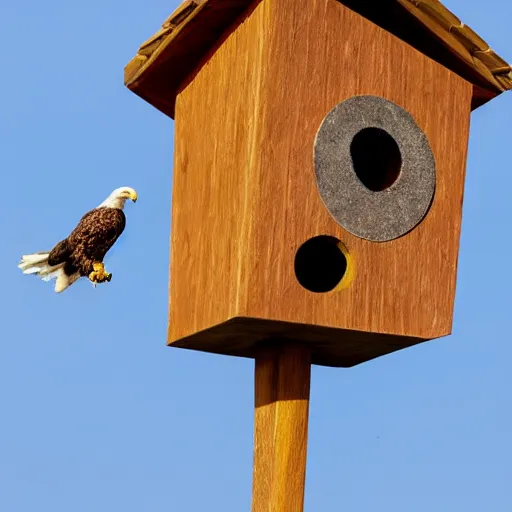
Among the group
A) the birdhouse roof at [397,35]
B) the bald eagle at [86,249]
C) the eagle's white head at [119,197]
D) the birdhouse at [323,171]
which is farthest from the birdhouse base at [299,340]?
the birdhouse roof at [397,35]

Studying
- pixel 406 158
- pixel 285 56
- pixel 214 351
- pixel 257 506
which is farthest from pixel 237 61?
pixel 257 506

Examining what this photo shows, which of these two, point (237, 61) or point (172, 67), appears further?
point (172, 67)

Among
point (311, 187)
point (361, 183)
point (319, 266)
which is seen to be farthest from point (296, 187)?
point (319, 266)

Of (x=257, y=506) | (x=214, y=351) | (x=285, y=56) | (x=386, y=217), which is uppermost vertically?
(x=285, y=56)

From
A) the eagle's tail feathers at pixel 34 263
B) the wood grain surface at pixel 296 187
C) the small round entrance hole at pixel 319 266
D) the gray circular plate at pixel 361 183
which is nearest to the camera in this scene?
the wood grain surface at pixel 296 187

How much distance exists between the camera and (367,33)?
5.28 metres

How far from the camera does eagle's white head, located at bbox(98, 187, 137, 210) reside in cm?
554

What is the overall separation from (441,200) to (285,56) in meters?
0.75

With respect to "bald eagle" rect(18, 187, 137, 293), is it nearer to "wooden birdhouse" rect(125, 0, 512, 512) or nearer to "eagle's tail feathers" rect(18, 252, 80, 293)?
"eagle's tail feathers" rect(18, 252, 80, 293)

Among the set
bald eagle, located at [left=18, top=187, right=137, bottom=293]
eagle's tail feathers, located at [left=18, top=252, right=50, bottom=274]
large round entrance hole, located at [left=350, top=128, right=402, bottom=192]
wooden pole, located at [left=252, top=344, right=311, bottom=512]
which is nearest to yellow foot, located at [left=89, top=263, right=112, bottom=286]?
bald eagle, located at [left=18, top=187, right=137, bottom=293]

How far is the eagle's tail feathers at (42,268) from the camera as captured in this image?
556 cm

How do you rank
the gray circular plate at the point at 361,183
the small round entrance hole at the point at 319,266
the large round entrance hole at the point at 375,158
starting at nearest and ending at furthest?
the gray circular plate at the point at 361,183
the large round entrance hole at the point at 375,158
the small round entrance hole at the point at 319,266

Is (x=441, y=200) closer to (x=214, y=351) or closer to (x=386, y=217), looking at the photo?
(x=386, y=217)

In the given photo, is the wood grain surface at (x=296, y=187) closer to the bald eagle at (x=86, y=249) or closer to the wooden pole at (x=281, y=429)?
the wooden pole at (x=281, y=429)
